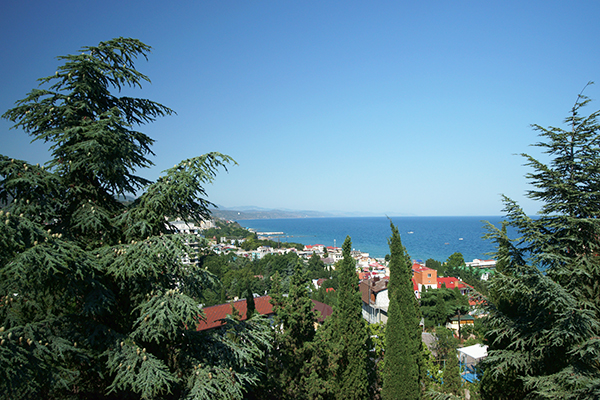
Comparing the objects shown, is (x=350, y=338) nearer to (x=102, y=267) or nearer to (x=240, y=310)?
(x=102, y=267)

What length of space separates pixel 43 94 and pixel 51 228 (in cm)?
162

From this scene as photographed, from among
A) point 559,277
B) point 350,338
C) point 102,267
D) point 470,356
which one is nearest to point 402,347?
point 350,338

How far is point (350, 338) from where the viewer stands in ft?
32.7

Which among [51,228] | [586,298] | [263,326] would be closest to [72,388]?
[51,228]

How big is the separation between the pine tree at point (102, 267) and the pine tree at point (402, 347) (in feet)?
25.6

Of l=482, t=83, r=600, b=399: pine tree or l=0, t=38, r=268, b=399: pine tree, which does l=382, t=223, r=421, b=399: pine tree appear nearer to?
l=482, t=83, r=600, b=399: pine tree

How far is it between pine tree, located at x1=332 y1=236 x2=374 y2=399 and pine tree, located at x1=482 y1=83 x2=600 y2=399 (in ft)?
14.1

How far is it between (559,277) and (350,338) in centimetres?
598

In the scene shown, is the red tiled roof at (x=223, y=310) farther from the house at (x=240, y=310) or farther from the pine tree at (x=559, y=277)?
the pine tree at (x=559, y=277)

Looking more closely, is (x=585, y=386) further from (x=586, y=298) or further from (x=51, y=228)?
(x=51, y=228)

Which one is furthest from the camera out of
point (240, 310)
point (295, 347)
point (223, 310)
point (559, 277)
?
point (240, 310)

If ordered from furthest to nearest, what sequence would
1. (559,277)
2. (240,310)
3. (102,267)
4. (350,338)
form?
(240,310) → (350,338) → (559,277) → (102,267)

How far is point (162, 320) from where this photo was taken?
10.4ft

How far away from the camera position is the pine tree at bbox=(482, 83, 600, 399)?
5.11m
